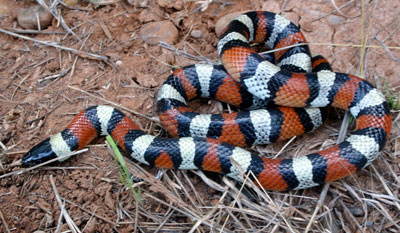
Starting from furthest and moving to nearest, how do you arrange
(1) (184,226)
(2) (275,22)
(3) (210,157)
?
(2) (275,22), (3) (210,157), (1) (184,226)

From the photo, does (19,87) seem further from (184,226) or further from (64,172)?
(184,226)

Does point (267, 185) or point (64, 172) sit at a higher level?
point (267, 185)

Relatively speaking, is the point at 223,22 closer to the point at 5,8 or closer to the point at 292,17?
the point at 292,17

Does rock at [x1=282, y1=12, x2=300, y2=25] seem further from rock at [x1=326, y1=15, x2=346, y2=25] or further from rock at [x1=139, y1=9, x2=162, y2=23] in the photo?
rock at [x1=139, y1=9, x2=162, y2=23]

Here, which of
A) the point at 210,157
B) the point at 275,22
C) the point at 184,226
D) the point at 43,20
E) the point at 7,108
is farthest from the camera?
the point at 43,20

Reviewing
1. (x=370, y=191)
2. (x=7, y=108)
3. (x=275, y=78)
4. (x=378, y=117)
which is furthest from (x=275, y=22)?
(x=7, y=108)

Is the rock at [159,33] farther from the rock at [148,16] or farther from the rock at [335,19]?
the rock at [335,19]
